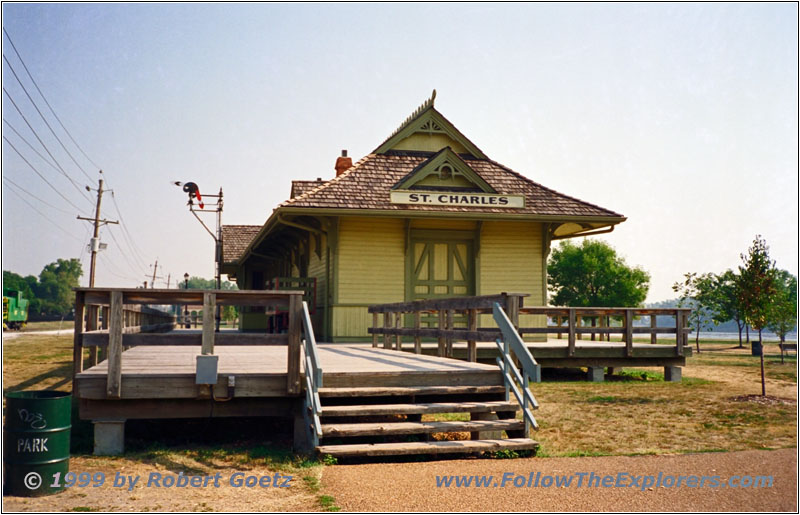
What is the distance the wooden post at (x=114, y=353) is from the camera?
775 centimetres

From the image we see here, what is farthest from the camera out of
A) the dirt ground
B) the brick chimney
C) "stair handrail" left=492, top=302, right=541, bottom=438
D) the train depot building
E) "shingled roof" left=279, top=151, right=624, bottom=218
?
the brick chimney

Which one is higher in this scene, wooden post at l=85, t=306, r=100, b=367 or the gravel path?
wooden post at l=85, t=306, r=100, b=367

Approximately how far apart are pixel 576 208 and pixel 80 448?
1380 cm

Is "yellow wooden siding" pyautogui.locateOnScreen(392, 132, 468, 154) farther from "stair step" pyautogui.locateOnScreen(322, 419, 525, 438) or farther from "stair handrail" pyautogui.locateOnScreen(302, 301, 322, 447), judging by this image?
"stair step" pyautogui.locateOnScreen(322, 419, 525, 438)

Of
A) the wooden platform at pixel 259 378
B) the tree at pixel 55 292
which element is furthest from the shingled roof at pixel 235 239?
the tree at pixel 55 292

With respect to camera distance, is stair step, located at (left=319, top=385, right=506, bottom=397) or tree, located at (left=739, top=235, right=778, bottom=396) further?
tree, located at (left=739, top=235, right=778, bottom=396)

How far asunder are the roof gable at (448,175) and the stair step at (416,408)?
10617 mm

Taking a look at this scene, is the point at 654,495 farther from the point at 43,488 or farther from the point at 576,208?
the point at 576,208

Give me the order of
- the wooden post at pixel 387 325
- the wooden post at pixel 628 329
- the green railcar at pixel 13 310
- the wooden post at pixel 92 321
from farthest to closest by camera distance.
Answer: the green railcar at pixel 13 310
the wooden post at pixel 628 329
the wooden post at pixel 387 325
the wooden post at pixel 92 321

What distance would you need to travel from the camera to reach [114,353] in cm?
775

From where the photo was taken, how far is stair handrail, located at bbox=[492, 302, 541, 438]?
7.45 meters

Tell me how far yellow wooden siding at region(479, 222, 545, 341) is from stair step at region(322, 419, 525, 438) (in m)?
10.8

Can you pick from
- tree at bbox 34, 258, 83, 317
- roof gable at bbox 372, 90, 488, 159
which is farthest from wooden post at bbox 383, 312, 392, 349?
tree at bbox 34, 258, 83, 317

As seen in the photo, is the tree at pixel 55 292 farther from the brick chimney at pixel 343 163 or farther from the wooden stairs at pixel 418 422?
the wooden stairs at pixel 418 422
